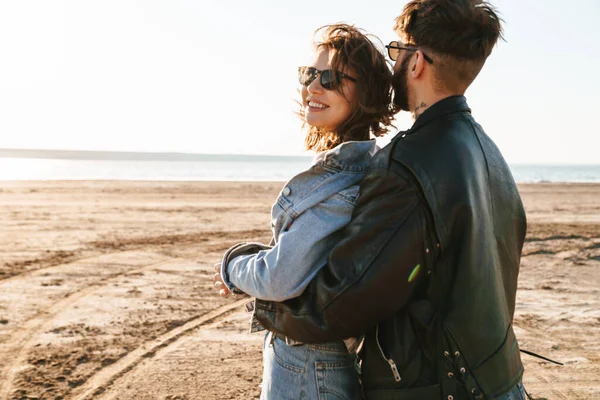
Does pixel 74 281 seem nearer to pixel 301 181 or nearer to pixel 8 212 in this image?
pixel 301 181

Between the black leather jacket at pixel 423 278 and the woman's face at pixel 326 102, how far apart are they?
0.36 m

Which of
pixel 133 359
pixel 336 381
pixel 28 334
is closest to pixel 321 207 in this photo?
pixel 336 381

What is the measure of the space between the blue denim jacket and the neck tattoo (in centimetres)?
18

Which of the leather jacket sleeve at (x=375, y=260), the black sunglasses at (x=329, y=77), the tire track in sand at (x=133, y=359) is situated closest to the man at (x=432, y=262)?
the leather jacket sleeve at (x=375, y=260)

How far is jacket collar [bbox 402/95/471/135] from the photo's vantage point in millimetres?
1853

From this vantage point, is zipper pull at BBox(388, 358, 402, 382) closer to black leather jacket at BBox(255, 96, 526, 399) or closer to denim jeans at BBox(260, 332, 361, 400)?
black leather jacket at BBox(255, 96, 526, 399)

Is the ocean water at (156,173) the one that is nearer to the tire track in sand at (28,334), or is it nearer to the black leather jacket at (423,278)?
the tire track in sand at (28,334)

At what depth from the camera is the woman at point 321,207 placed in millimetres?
1836

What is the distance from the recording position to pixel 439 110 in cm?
186

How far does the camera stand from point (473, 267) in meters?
1.71

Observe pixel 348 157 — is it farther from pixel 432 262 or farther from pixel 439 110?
pixel 432 262

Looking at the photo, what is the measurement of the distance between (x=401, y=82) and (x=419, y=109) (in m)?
0.13

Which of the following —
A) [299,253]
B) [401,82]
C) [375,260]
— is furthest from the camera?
[401,82]

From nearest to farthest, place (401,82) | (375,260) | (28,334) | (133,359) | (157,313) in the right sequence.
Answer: (375,260), (401,82), (133,359), (28,334), (157,313)
